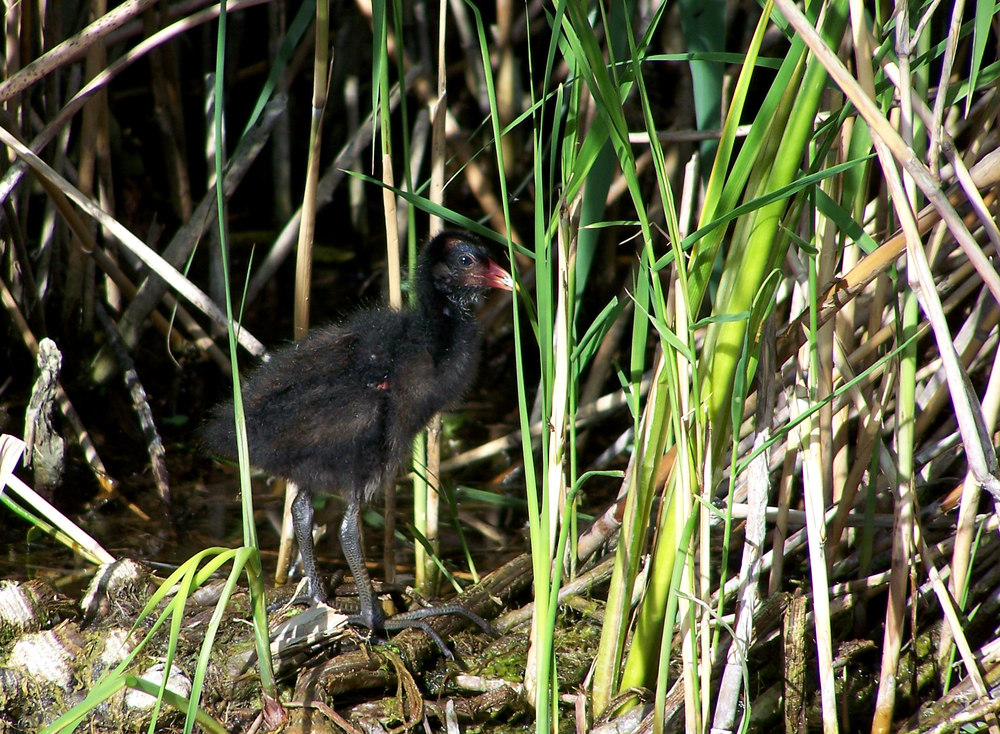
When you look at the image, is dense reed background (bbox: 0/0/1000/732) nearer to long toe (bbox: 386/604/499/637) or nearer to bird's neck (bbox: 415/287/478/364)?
long toe (bbox: 386/604/499/637)

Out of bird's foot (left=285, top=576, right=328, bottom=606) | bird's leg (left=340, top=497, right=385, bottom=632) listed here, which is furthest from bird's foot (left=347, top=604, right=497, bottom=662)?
bird's foot (left=285, top=576, right=328, bottom=606)

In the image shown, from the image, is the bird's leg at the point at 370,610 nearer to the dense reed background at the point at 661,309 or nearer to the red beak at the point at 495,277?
the dense reed background at the point at 661,309

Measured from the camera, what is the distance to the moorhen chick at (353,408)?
2480 millimetres

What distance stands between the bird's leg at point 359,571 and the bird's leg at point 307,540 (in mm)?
91

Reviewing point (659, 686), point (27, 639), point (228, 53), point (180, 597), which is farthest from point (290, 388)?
point (228, 53)

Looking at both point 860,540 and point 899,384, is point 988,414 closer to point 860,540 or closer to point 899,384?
point 899,384

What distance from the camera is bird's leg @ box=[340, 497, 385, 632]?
2.50m

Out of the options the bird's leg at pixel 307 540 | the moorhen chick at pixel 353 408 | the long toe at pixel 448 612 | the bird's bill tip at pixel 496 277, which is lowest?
the long toe at pixel 448 612

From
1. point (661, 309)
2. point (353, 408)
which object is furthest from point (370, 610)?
point (661, 309)

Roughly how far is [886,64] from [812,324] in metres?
0.45

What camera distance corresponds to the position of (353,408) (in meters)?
2.47

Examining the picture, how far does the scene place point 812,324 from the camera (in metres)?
1.74

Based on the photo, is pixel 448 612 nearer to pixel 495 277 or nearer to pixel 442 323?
pixel 442 323

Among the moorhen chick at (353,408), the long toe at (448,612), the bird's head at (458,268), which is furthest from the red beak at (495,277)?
the long toe at (448,612)
